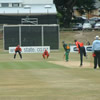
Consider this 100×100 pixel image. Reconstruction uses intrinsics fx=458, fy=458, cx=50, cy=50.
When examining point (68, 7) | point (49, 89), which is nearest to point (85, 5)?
point (68, 7)

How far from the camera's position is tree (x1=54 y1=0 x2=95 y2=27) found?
90688 millimetres

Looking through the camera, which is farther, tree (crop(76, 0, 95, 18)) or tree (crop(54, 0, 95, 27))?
tree (crop(76, 0, 95, 18))

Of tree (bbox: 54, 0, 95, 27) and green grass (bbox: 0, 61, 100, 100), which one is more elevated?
tree (bbox: 54, 0, 95, 27)

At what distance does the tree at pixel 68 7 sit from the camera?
90.7 m

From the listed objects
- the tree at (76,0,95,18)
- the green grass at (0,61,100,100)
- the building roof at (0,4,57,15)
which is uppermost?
the tree at (76,0,95,18)

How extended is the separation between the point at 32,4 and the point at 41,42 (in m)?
29.2

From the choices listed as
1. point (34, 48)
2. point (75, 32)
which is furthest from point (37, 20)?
point (34, 48)

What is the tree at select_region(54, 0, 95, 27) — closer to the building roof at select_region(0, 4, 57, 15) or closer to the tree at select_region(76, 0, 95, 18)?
the tree at select_region(76, 0, 95, 18)

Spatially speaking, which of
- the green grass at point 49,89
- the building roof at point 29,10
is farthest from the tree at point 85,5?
the green grass at point 49,89

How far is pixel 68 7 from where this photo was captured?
300ft

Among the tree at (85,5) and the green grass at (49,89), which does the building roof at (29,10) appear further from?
the green grass at (49,89)

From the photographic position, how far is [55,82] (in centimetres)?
1608

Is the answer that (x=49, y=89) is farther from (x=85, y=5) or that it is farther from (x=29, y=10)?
(x=85, y=5)

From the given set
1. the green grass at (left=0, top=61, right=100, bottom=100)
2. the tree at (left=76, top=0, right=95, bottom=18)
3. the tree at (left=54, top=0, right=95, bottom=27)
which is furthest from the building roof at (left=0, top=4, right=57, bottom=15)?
the green grass at (left=0, top=61, right=100, bottom=100)
